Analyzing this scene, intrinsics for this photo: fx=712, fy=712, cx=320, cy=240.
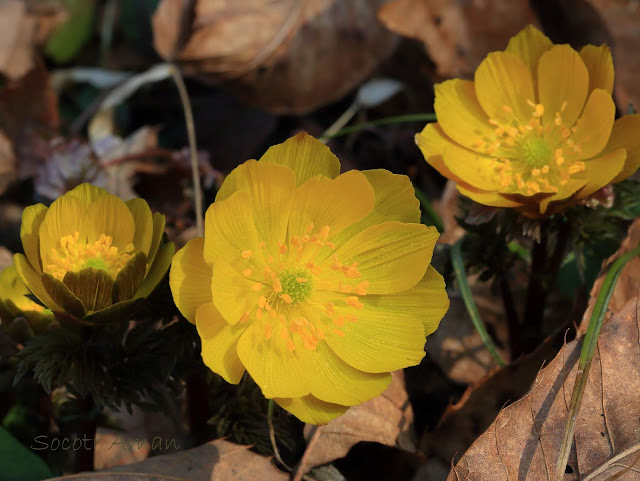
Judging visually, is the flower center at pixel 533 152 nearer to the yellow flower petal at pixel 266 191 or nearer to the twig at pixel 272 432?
the yellow flower petal at pixel 266 191

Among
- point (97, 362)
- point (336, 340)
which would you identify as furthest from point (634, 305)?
point (97, 362)

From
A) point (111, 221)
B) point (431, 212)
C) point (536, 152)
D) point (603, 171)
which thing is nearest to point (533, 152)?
point (536, 152)

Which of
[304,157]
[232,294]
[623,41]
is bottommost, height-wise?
[623,41]

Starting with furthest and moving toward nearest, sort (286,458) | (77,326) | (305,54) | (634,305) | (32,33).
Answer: (32,33) < (305,54) < (286,458) < (634,305) < (77,326)

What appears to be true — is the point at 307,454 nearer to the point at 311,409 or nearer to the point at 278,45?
the point at 311,409

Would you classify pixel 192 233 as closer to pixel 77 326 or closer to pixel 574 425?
pixel 77 326
